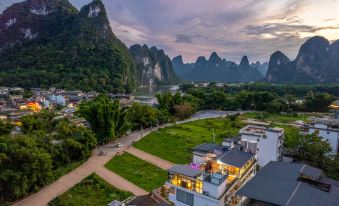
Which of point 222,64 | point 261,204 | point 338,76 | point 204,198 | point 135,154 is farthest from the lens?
point 222,64

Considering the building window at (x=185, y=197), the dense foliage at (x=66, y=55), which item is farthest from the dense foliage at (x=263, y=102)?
the building window at (x=185, y=197)

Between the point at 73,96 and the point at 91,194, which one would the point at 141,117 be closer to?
the point at 91,194

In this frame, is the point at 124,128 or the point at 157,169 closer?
the point at 157,169

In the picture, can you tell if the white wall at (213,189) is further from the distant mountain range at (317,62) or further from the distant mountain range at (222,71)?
the distant mountain range at (222,71)

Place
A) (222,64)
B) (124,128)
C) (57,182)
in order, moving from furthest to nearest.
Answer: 1. (222,64)
2. (124,128)
3. (57,182)

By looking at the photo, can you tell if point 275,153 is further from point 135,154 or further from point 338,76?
point 338,76

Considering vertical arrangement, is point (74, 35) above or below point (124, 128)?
above

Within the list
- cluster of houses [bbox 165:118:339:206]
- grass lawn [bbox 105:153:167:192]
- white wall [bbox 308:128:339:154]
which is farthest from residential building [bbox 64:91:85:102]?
white wall [bbox 308:128:339:154]

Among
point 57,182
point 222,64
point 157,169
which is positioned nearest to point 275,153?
point 157,169
